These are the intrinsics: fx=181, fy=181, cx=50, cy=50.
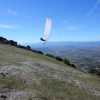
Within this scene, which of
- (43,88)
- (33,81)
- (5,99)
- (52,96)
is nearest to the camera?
(5,99)

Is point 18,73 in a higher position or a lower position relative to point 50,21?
lower

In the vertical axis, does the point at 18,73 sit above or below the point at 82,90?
above

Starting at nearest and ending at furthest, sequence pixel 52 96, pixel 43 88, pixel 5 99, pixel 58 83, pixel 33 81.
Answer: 1. pixel 5 99
2. pixel 52 96
3. pixel 43 88
4. pixel 33 81
5. pixel 58 83

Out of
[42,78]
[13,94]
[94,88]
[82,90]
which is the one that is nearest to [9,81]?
[13,94]

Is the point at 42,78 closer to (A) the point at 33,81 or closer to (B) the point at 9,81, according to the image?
(A) the point at 33,81

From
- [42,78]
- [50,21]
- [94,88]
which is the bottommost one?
[94,88]

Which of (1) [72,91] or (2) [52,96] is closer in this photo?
(2) [52,96]

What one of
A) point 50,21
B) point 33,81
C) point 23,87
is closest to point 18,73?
point 33,81

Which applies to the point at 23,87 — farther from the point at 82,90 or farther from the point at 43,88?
the point at 82,90

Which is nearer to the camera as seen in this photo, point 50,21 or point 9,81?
point 9,81
